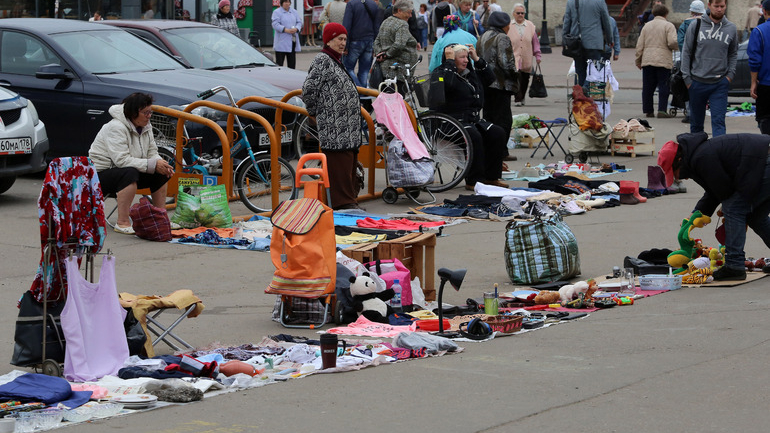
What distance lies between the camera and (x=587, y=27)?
19484 millimetres

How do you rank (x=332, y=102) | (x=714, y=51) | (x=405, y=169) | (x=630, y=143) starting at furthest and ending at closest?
(x=630, y=143) < (x=714, y=51) < (x=405, y=169) < (x=332, y=102)

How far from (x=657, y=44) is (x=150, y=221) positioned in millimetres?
12037

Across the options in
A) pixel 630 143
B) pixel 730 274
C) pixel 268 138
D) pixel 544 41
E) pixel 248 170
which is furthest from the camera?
pixel 544 41

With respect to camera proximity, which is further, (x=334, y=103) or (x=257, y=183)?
(x=257, y=183)

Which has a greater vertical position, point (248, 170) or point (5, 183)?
point (248, 170)

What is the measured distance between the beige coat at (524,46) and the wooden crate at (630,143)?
3.38 m

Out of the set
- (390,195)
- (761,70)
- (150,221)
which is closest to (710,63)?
(761,70)

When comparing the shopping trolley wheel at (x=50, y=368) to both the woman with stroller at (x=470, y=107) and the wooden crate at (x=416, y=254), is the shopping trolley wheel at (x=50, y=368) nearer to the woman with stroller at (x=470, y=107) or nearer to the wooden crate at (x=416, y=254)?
the wooden crate at (x=416, y=254)

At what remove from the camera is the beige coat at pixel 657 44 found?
20391mm

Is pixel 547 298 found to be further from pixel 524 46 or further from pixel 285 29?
pixel 285 29

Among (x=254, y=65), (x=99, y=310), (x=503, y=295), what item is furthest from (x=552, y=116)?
(x=99, y=310)

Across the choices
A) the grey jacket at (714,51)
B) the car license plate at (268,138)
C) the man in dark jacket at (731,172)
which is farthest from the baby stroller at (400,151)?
the man in dark jacket at (731,172)

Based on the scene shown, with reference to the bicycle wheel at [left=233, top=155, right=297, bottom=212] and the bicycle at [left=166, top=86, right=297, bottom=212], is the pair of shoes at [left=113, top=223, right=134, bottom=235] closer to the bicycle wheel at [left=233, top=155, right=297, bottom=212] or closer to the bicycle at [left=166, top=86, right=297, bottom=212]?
the bicycle at [left=166, top=86, right=297, bottom=212]

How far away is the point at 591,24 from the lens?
63.9 ft
